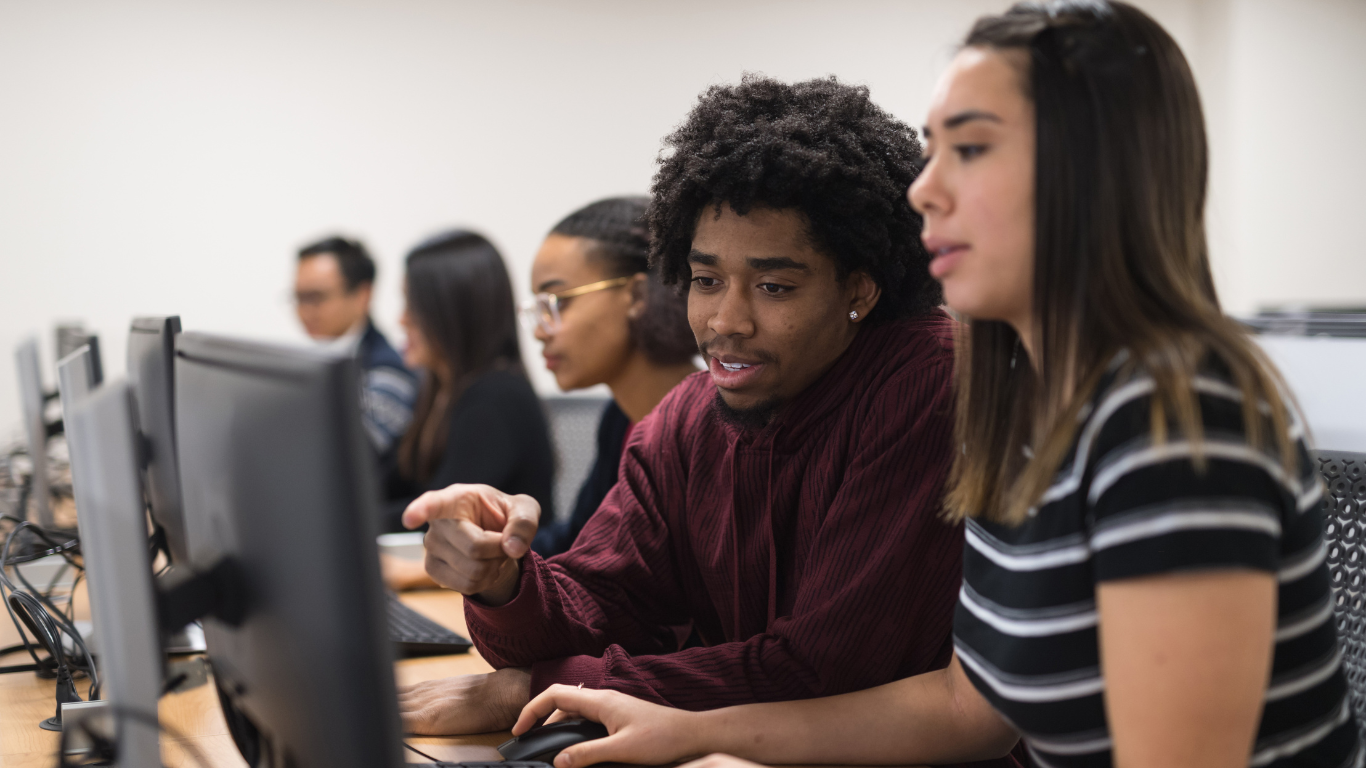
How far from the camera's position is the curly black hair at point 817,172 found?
3.84ft

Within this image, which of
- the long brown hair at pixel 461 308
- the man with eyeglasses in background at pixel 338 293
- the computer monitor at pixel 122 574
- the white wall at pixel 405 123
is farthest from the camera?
the white wall at pixel 405 123

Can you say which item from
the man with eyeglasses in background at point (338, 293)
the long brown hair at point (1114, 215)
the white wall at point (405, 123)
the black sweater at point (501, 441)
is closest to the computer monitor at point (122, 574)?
the long brown hair at point (1114, 215)

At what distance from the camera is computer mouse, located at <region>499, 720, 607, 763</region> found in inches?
36.6

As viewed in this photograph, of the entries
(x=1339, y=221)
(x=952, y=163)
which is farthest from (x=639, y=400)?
(x=1339, y=221)

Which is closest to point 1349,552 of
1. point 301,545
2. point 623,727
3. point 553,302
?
point 623,727

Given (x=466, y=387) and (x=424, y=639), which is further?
(x=466, y=387)

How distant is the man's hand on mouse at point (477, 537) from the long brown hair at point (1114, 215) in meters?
0.53

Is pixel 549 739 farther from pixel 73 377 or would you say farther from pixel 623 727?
pixel 73 377

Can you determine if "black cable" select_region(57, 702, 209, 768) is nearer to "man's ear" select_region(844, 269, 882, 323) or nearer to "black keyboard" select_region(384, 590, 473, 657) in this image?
"black keyboard" select_region(384, 590, 473, 657)

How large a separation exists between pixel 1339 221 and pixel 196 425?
460 centimetres

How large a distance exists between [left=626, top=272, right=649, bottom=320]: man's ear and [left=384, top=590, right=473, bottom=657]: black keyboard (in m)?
0.67

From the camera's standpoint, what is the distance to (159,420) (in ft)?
3.62

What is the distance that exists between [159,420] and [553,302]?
883 mm

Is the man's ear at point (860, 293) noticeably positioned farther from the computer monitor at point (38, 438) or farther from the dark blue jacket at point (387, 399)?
the dark blue jacket at point (387, 399)
